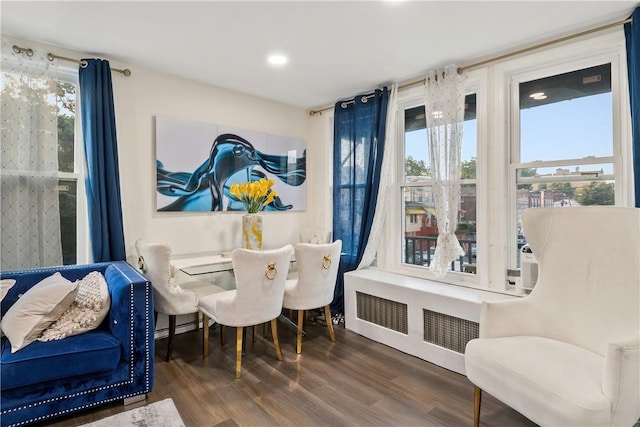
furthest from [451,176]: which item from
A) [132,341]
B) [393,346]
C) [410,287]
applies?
[132,341]

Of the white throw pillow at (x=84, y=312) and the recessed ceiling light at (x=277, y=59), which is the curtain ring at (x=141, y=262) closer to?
the white throw pillow at (x=84, y=312)

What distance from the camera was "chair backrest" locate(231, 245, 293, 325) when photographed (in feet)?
7.75

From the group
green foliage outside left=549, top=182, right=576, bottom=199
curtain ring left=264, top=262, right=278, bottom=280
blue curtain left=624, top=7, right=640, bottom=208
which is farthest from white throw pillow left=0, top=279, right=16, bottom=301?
blue curtain left=624, top=7, right=640, bottom=208

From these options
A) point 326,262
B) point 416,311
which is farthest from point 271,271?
point 416,311

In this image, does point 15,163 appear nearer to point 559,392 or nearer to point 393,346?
point 393,346

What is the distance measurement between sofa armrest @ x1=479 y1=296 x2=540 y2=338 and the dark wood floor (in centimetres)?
50

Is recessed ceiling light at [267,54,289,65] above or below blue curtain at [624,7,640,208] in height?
above

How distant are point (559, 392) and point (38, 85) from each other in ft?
11.9

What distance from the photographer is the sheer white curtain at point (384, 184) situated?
10.9ft

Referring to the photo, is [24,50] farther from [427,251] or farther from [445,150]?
[427,251]

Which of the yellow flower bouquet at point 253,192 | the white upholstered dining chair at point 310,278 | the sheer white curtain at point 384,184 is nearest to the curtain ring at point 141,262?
the yellow flower bouquet at point 253,192

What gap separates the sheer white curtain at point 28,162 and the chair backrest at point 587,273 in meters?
3.30

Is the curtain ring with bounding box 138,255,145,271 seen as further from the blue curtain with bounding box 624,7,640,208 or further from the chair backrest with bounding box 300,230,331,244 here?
the blue curtain with bounding box 624,7,640,208

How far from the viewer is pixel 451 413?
6.50 feet
